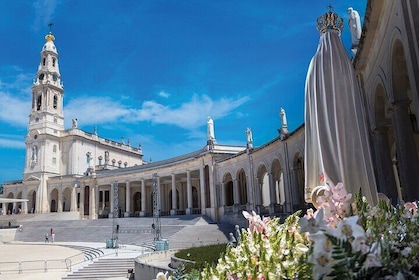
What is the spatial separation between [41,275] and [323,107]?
21043 mm

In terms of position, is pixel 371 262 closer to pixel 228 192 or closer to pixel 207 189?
pixel 228 192

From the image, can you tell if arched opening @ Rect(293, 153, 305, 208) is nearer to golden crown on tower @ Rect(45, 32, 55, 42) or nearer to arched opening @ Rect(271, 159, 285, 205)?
arched opening @ Rect(271, 159, 285, 205)

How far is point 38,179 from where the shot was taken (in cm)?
6181

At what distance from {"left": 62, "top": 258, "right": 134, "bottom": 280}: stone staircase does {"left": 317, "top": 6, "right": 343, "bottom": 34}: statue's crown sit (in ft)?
60.2

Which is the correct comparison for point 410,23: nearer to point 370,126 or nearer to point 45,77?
point 370,126

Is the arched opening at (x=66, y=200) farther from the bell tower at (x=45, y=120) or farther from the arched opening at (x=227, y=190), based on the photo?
the arched opening at (x=227, y=190)

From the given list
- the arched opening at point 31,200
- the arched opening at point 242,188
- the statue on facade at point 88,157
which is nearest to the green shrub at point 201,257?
the arched opening at point 242,188

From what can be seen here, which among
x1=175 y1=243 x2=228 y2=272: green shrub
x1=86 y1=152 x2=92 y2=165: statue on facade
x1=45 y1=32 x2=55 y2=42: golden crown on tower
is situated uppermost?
x1=45 y1=32 x2=55 y2=42: golden crown on tower

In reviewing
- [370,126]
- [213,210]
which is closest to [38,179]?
[213,210]

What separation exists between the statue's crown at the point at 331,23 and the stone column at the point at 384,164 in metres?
8.54

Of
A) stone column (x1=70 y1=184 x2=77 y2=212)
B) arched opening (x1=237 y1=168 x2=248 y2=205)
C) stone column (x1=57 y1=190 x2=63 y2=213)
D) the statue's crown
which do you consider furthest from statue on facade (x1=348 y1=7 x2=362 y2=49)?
stone column (x1=57 y1=190 x2=63 y2=213)

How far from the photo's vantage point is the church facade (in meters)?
11.5

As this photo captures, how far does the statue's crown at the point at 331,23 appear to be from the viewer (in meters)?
7.05

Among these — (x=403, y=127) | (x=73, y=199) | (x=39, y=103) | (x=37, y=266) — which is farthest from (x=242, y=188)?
(x=39, y=103)
